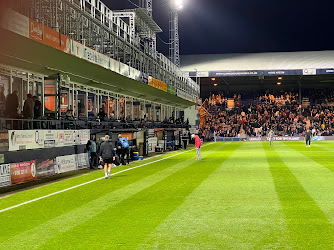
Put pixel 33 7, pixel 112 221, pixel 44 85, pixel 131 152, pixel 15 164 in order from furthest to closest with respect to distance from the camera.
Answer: pixel 131 152 → pixel 44 85 → pixel 33 7 → pixel 15 164 → pixel 112 221

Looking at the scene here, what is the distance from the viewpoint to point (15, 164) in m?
17.8

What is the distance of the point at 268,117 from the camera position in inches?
3137

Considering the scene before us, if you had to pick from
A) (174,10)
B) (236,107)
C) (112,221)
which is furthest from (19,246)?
(236,107)

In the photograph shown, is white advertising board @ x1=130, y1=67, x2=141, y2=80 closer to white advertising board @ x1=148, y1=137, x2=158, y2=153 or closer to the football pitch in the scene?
white advertising board @ x1=148, y1=137, x2=158, y2=153

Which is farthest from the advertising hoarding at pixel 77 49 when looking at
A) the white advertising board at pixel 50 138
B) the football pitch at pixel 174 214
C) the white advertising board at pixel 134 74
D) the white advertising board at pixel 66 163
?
the white advertising board at pixel 134 74

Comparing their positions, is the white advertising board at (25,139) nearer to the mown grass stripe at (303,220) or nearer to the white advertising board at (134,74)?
the mown grass stripe at (303,220)

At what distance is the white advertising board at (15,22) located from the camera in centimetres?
1606

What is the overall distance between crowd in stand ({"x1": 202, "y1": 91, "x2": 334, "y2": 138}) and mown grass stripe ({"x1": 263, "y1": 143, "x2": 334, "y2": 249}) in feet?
190

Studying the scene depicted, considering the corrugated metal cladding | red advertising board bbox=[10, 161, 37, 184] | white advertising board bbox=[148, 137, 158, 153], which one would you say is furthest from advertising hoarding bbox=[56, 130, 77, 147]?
the corrugated metal cladding

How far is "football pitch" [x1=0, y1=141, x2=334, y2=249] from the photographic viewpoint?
8.06 m

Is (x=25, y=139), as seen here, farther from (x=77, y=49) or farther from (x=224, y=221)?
(x=224, y=221)

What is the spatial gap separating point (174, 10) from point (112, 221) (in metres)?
53.9

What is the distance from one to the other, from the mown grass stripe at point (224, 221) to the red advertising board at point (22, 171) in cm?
724

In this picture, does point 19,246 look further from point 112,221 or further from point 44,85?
point 44,85
